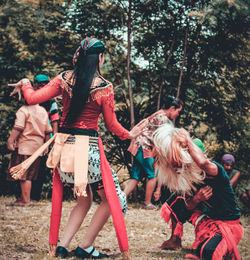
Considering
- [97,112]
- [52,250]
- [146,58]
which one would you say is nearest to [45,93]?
[97,112]

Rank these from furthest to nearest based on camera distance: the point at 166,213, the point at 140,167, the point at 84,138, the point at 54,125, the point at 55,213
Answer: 1. the point at 140,167
2. the point at 54,125
3. the point at 166,213
4. the point at 55,213
5. the point at 84,138

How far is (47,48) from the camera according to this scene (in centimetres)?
655

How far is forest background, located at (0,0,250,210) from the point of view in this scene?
20.6 ft

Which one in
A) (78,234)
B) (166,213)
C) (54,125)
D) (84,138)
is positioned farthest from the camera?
(54,125)

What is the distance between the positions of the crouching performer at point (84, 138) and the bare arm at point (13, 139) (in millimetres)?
2337

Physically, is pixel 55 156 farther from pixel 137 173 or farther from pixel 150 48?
pixel 150 48

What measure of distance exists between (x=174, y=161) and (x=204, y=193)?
1.65ft

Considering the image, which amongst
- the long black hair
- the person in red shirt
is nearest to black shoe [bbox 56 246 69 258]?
the long black hair

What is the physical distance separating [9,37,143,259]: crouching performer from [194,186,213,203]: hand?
767 mm

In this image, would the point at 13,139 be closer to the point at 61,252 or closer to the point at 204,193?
the point at 61,252

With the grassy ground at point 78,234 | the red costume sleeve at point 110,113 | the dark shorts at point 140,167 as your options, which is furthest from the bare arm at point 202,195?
the dark shorts at point 140,167

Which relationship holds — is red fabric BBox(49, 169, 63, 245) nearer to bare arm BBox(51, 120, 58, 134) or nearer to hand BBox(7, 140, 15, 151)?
hand BBox(7, 140, 15, 151)

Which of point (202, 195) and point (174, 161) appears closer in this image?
point (174, 161)

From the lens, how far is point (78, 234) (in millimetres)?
4195
